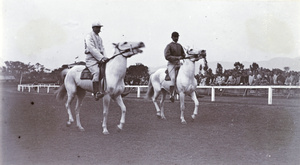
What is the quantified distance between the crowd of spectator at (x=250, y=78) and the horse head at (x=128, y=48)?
43.7 feet

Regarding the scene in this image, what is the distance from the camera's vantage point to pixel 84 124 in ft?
30.8

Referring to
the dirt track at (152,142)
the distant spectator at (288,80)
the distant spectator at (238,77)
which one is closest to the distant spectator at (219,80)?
the distant spectator at (238,77)

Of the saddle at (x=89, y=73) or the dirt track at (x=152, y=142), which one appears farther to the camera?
the saddle at (x=89, y=73)

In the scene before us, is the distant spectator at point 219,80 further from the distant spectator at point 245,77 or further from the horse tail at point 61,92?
the horse tail at point 61,92

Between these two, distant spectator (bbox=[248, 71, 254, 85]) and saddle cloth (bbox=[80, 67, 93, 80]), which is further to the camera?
distant spectator (bbox=[248, 71, 254, 85])

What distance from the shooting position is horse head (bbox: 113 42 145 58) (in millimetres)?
8094

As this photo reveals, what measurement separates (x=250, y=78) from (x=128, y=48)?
14.6 m

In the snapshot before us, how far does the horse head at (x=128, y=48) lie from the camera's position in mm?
8094

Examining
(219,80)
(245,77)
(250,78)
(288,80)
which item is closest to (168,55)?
(288,80)

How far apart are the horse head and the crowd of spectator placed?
13.3m

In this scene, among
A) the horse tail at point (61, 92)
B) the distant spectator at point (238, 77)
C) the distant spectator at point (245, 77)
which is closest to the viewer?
the horse tail at point (61, 92)

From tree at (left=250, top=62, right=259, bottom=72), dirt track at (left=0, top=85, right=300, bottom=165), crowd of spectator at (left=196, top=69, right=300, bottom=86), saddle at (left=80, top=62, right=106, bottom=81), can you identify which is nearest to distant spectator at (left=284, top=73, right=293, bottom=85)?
crowd of spectator at (left=196, top=69, right=300, bottom=86)

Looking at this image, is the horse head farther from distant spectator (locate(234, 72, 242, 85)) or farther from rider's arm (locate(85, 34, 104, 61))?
distant spectator (locate(234, 72, 242, 85))

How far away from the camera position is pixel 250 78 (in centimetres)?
2125
